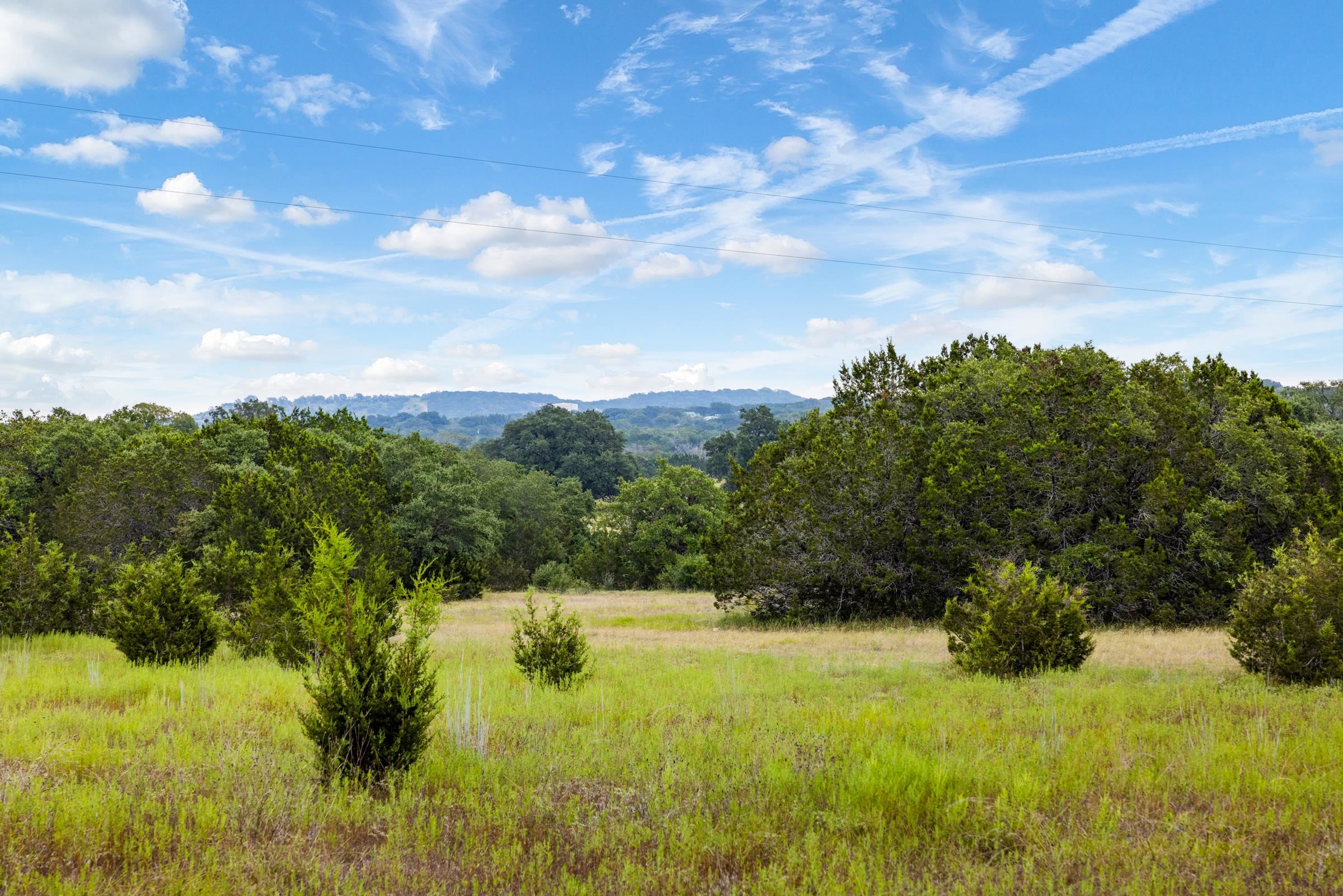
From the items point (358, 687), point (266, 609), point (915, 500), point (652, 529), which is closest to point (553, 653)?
point (358, 687)

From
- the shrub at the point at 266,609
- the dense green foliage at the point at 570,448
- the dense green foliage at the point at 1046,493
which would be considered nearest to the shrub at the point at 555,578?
the dense green foliage at the point at 1046,493

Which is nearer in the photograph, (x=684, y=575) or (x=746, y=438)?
(x=684, y=575)

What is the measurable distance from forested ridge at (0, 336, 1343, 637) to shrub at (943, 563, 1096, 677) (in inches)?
236

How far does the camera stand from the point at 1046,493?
76.6ft

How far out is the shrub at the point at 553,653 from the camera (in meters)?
11.7

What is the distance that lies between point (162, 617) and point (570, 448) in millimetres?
91073

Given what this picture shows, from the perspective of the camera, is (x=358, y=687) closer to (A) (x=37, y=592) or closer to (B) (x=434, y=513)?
(A) (x=37, y=592)

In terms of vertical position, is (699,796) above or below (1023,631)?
above

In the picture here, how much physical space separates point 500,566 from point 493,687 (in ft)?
148

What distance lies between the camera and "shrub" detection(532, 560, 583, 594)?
50719 mm

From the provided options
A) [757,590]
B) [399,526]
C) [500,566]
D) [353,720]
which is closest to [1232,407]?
[757,590]

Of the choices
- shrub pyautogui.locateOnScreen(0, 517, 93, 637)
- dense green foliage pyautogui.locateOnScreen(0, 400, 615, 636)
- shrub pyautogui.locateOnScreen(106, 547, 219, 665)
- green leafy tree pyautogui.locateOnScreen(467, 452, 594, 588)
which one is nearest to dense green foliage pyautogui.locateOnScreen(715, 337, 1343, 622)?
dense green foliage pyautogui.locateOnScreen(0, 400, 615, 636)

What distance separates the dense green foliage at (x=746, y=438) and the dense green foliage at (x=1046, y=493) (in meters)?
74.4

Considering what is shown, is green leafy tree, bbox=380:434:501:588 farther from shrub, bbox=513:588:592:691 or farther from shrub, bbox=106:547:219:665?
shrub, bbox=513:588:592:691
